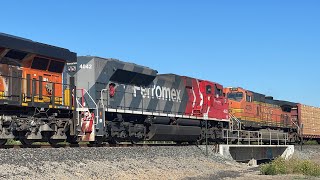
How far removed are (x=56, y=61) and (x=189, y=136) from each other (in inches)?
339

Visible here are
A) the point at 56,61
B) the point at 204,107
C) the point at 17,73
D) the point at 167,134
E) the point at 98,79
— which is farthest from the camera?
the point at 204,107

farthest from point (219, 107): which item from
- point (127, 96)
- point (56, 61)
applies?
point (56, 61)

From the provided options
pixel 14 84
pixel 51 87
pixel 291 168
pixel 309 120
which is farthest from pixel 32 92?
pixel 309 120

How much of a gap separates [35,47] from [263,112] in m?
20.0

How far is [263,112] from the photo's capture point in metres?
29.8

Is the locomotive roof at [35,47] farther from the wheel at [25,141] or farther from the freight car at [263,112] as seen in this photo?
the freight car at [263,112]

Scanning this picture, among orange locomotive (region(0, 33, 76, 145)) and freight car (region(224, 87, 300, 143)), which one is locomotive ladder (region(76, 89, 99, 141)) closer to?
orange locomotive (region(0, 33, 76, 145))

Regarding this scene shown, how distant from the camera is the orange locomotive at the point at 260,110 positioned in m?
27.1

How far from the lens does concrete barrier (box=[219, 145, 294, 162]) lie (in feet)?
68.5

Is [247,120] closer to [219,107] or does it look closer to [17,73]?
[219,107]

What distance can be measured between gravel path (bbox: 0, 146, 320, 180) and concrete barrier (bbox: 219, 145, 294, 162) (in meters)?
2.74

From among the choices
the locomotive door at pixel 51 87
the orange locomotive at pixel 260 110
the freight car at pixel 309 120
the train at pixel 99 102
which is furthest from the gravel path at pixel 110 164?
the freight car at pixel 309 120

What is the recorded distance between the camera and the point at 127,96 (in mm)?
17812

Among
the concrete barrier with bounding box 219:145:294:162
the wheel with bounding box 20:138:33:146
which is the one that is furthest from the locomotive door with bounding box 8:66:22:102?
the concrete barrier with bounding box 219:145:294:162
